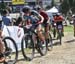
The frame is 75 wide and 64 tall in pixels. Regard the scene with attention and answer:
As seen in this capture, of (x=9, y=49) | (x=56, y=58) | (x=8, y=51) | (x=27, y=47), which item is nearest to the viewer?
(x=8, y=51)

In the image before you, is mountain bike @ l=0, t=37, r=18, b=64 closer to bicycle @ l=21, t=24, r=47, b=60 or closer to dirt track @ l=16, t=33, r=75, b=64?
dirt track @ l=16, t=33, r=75, b=64

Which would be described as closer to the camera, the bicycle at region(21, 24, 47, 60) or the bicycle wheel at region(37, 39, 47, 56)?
the bicycle at region(21, 24, 47, 60)

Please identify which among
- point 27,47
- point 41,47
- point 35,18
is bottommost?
point 41,47

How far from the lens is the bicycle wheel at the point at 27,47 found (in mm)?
12297

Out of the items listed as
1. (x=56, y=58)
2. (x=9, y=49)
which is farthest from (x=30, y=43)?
(x=9, y=49)

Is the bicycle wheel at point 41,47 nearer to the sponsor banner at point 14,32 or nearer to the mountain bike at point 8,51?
the sponsor banner at point 14,32

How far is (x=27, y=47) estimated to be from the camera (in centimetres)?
1241

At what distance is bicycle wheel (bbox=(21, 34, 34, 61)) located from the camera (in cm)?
1230

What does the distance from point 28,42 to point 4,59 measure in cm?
206

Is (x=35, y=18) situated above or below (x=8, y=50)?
above

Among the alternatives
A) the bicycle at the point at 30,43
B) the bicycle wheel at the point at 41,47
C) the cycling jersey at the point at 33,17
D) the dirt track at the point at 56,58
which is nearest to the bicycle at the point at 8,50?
the dirt track at the point at 56,58

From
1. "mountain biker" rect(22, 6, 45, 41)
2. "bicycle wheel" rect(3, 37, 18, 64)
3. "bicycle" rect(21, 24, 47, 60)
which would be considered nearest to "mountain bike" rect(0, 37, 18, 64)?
"bicycle wheel" rect(3, 37, 18, 64)

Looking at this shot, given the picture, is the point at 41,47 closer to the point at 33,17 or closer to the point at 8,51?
the point at 33,17

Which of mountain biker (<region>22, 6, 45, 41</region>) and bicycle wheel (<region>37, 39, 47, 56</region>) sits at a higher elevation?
mountain biker (<region>22, 6, 45, 41</region>)
